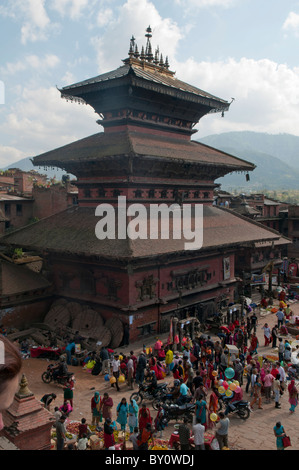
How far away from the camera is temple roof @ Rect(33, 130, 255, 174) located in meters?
20.5

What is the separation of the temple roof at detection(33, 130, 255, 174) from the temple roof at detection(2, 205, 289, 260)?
10.3 feet

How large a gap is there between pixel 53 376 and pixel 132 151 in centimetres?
1041

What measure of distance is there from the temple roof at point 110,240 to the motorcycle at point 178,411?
6.38 meters

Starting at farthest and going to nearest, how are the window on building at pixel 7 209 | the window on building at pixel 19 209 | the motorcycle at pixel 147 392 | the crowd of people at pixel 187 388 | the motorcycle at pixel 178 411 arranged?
the window on building at pixel 19 209, the window on building at pixel 7 209, the motorcycle at pixel 147 392, the motorcycle at pixel 178 411, the crowd of people at pixel 187 388

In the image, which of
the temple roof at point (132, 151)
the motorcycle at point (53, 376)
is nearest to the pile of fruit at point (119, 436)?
the motorcycle at point (53, 376)

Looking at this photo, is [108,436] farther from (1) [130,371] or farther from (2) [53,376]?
(2) [53,376]

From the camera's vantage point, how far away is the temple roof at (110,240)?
18016 millimetres

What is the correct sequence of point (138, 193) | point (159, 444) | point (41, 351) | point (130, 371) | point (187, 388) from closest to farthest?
point (159, 444) < point (187, 388) < point (130, 371) < point (41, 351) < point (138, 193)

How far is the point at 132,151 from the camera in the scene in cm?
1909

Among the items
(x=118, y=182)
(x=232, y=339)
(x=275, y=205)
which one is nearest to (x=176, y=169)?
(x=118, y=182)

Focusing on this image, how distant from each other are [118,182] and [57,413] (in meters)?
12.7

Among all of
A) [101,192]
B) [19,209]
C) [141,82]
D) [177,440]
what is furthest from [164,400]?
[19,209]

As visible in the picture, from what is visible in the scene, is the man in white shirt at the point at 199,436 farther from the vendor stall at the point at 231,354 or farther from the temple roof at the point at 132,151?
the temple roof at the point at 132,151
